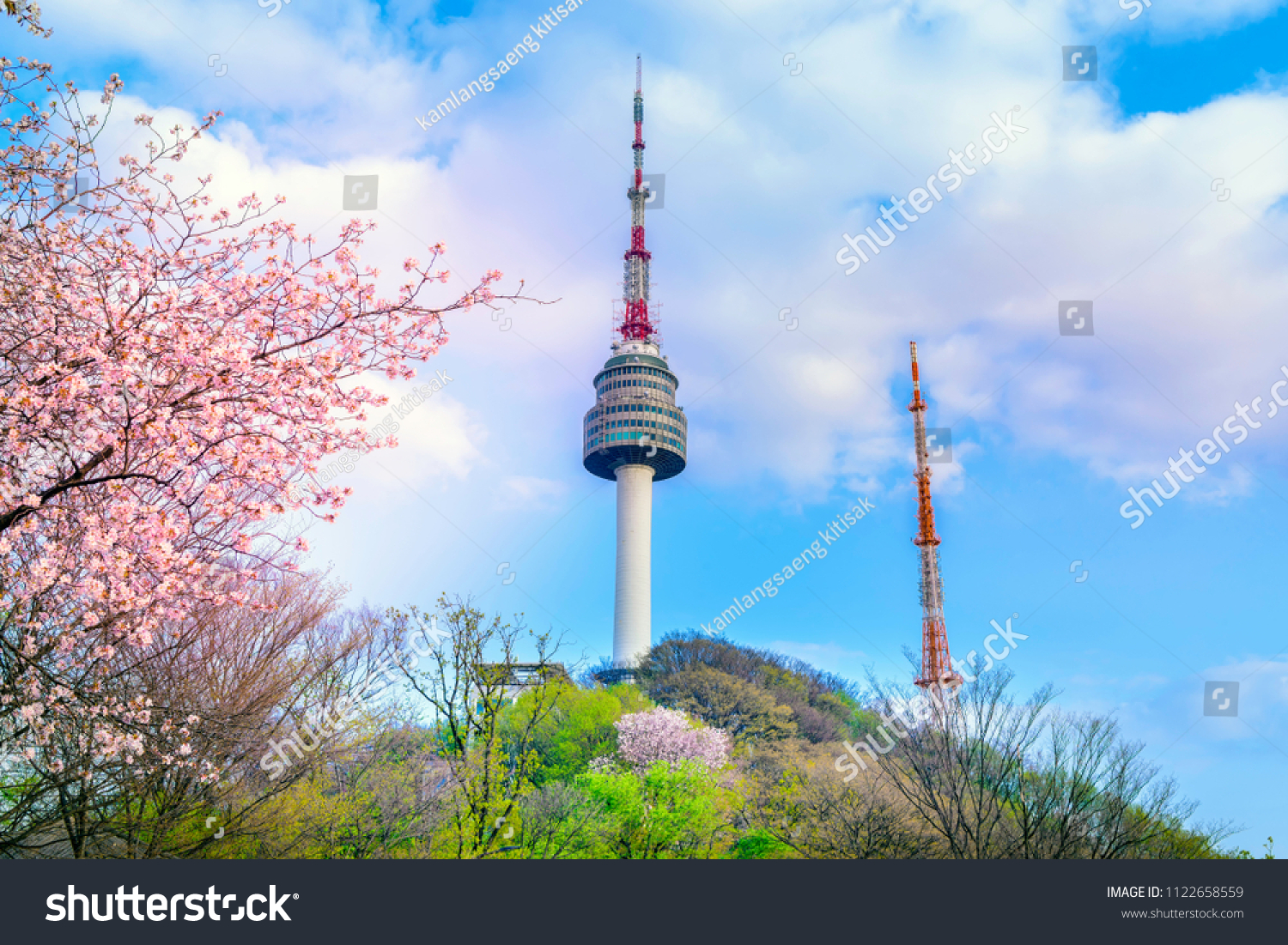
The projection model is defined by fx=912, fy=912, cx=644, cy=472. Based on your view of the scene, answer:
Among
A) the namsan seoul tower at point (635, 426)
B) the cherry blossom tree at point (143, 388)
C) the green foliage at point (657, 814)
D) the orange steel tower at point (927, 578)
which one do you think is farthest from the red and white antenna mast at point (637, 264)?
the cherry blossom tree at point (143, 388)

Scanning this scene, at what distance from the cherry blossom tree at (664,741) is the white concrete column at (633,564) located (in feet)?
140

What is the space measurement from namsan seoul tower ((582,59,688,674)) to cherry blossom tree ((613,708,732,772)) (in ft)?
158

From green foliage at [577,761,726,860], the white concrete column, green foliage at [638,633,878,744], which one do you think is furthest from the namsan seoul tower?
green foliage at [577,761,726,860]

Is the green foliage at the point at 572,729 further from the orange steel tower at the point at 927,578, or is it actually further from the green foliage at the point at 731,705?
the orange steel tower at the point at 927,578

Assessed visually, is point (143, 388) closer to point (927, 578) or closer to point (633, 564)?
point (927, 578)

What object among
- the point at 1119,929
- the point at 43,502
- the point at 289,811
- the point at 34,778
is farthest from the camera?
the point at 289,811

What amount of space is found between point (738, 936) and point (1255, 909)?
26.7ft

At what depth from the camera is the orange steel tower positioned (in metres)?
58.2

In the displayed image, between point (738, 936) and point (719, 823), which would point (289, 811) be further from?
point (719, 823)

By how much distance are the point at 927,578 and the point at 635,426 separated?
48.3 meters

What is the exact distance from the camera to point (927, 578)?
6134cm

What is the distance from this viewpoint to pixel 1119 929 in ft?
42.9

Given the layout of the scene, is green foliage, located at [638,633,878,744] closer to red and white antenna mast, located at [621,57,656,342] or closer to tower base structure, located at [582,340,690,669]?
tower base structure, located at [582,340,690,669]

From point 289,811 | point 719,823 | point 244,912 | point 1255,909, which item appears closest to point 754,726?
point 719,823
